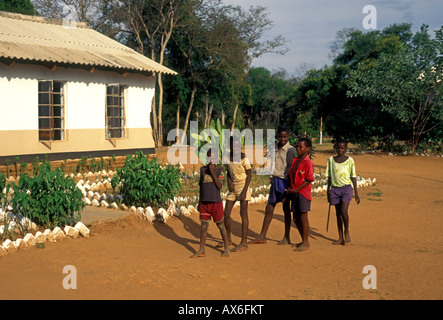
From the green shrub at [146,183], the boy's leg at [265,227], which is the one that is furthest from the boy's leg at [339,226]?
the green shrub at [146,183]

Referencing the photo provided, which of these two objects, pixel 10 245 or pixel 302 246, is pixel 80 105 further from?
pixel 302 246

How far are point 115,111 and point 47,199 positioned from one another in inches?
323

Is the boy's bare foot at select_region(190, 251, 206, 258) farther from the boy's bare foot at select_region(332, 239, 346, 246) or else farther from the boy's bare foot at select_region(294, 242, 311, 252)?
the boy's bare foot at select_region(332, 239, 346, 246)

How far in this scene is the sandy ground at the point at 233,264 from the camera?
200 inches

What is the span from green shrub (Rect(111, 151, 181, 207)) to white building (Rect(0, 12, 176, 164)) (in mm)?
4739

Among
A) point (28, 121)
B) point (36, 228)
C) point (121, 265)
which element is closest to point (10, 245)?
point (36, 228)

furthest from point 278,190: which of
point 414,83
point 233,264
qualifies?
point 414,83

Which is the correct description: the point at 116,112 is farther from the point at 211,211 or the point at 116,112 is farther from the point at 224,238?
the point at 224,238

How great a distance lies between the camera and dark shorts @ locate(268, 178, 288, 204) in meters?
7.23

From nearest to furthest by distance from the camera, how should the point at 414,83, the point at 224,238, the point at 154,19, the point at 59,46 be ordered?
the point at 224,238
the point at 59,46
the point at 414,83
the point at 154,19

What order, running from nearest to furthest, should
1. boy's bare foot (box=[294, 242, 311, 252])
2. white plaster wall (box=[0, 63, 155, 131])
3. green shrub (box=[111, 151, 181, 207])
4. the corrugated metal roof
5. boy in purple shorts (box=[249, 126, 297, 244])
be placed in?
boy's bare foot (box=[294, 242, 311, 252])
boy in purple shorts (box=[249, 126, 297, 244])
green shrub (box=[111, 151, 181, 207])
white plaster wall (box=[0, 63, 155, 131])
the corrugated metal roof

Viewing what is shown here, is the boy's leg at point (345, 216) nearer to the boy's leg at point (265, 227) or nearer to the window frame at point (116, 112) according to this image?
the boy's leg at point (265, 227)

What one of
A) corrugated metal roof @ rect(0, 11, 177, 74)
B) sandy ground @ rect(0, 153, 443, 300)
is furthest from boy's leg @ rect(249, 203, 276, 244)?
corrugated metal roof @ rect(0, 11, 177, 74)

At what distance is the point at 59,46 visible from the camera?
13828 mm
